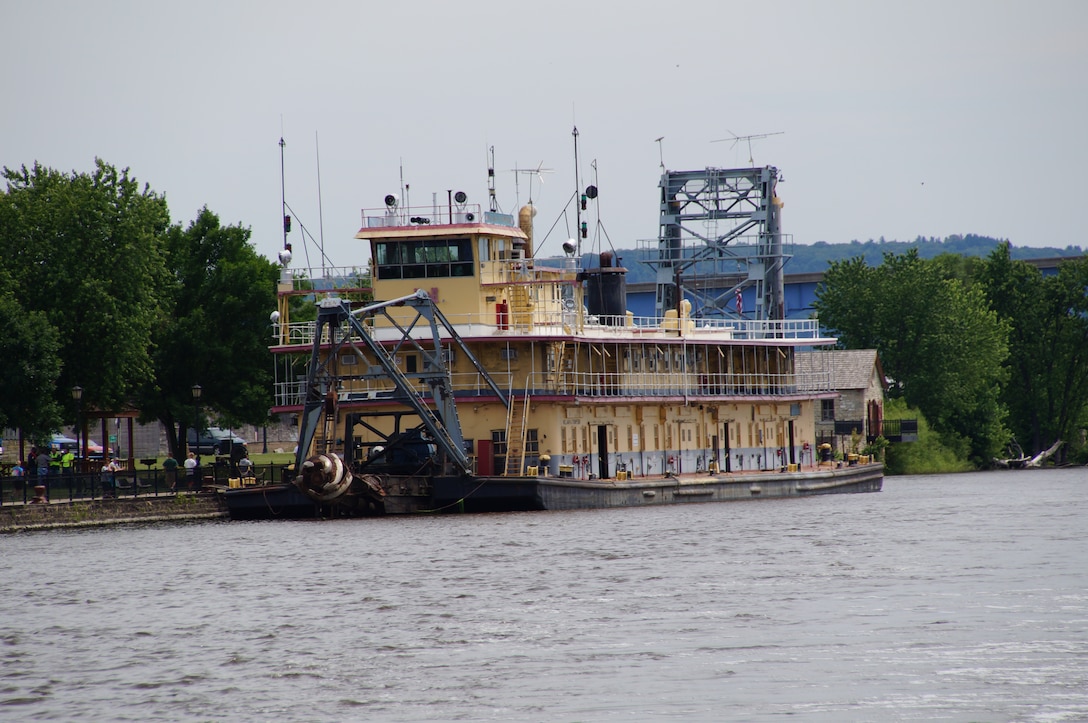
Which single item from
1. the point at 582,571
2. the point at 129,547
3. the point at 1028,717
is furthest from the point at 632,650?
the point at 129,547

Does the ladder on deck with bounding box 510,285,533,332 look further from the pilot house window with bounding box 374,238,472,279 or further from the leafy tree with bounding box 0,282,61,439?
the leafy tree with bounding box 0,282,61,439

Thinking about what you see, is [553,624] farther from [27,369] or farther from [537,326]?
[27,369]

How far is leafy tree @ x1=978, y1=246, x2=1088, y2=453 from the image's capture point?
89.6 meters

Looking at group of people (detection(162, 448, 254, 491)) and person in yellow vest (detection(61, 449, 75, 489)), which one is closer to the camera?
person in yellow vest (detection(61, 449, 75, 489))

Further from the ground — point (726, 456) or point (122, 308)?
point (122, 308)

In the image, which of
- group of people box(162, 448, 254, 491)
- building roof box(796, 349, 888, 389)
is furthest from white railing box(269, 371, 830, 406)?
building roof box(796, 349, 888, 389)

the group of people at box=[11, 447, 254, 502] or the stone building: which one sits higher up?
the stone building

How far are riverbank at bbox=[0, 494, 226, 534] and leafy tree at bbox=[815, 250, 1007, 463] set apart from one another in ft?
149

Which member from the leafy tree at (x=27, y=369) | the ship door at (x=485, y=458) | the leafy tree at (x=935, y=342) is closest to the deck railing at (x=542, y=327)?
the ship door at (x=485, y=458)

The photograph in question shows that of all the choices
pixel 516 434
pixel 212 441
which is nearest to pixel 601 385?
pixel 516 434

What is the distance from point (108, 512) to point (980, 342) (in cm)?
5153

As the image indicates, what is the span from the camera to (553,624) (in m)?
25.4

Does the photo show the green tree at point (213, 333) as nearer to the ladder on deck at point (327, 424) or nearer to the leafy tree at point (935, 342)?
the ladder on deck at point (327, 424)

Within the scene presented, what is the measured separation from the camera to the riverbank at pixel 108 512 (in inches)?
1768
